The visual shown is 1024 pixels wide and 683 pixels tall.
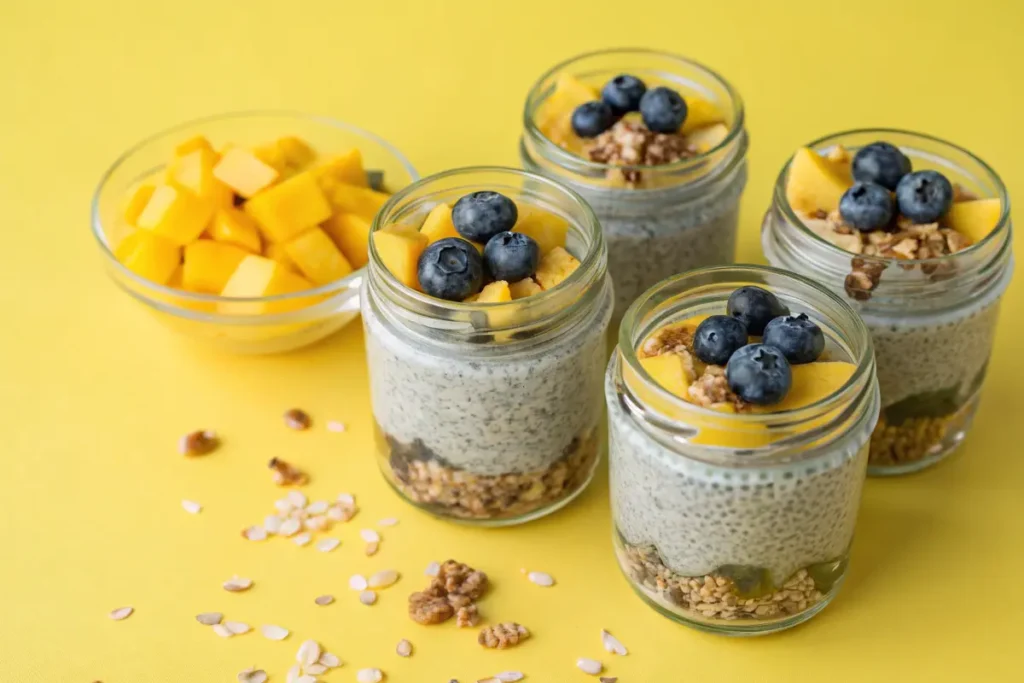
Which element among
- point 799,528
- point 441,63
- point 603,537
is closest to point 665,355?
point 799,528

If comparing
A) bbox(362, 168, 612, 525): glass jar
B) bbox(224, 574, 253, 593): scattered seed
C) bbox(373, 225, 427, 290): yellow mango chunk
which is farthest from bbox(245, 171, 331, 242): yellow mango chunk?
bbox(224, 574, 253, 593): scattered seed

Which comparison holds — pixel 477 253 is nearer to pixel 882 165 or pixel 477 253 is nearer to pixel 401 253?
pixel 401 253

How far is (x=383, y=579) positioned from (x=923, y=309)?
1047 millimetres

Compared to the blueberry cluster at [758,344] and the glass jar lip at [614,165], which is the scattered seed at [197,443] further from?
the blueberry cluster at [758,344]

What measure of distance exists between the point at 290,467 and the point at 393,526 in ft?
0.82

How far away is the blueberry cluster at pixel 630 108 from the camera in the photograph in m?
2.68

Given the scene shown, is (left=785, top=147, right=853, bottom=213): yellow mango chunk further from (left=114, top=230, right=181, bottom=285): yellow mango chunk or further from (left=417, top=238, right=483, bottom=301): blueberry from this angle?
(left=114, top=230, right=181, bottom=285): yellow mango chunk

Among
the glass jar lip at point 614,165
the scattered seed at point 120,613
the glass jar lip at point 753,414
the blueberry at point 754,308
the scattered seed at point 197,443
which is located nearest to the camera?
the glass jar lip at point 753,414

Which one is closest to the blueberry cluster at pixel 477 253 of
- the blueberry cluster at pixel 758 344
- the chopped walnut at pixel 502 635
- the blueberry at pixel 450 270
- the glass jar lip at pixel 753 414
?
the blueberry at pixel 450 270

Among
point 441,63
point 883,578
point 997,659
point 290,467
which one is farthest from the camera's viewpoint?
point 441,63

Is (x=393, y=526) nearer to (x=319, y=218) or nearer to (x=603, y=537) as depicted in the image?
(x=603, y=537)

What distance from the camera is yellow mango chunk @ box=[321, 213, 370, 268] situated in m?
2.86

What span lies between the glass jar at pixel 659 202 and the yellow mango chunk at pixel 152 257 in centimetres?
73

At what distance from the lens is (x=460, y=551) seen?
2.55 meters
